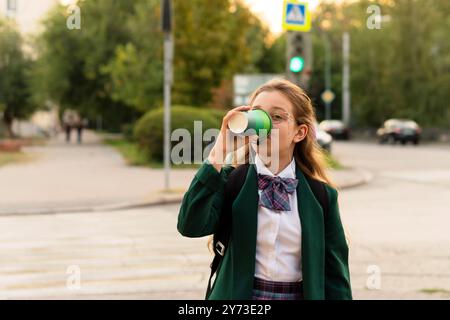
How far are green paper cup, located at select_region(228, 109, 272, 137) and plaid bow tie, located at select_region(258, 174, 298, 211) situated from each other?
0.28 metres

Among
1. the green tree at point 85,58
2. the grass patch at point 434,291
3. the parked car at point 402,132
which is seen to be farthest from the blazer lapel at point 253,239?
the parked car at point 402,132

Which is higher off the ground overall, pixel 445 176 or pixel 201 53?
pixel 201 53

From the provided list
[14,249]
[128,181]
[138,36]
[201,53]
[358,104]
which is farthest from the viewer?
[358,104]

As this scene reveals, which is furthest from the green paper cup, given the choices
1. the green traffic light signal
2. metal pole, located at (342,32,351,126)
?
metal pole, located at (342,32,351,126)

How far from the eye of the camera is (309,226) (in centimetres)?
295

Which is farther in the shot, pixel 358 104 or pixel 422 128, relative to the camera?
pixel 358 104

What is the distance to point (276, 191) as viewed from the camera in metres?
2.94

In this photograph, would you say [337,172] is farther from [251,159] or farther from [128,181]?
[251,159]

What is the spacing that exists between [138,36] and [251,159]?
38025 millimetres

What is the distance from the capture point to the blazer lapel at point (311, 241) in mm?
2926

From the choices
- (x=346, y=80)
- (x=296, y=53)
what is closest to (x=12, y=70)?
(x=346, y=80)

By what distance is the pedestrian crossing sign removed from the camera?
50.2ft

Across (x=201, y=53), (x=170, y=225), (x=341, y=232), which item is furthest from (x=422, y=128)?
(x=341, y=232)

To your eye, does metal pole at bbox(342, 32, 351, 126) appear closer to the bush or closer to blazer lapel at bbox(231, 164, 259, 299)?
the bush
